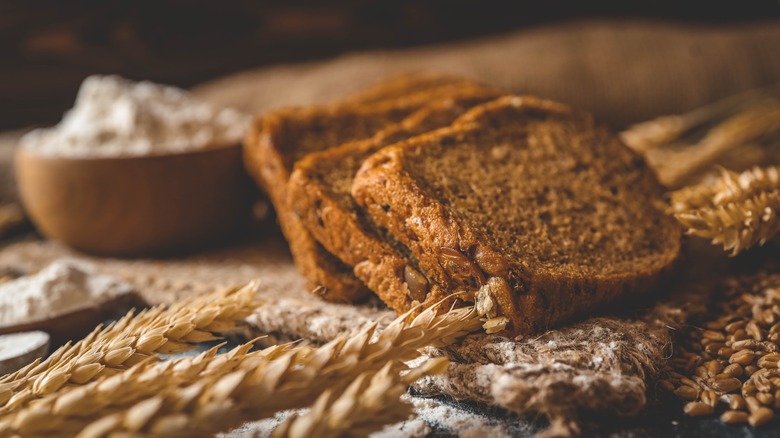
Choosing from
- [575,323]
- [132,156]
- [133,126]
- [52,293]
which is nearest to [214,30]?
[133,126]

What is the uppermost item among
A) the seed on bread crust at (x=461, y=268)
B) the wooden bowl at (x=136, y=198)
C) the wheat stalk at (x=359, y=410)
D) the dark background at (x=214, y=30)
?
the dark background at (x=214, y=30)

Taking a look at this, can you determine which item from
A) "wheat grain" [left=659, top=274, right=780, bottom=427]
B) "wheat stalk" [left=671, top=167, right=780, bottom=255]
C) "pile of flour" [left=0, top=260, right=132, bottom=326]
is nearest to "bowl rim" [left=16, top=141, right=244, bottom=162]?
"pile of flour" [left=0, top=260, right=132, bottom=326]

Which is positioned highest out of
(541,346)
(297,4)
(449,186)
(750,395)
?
(297,4)

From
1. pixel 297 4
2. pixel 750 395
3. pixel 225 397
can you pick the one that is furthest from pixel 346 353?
pixel 297 4

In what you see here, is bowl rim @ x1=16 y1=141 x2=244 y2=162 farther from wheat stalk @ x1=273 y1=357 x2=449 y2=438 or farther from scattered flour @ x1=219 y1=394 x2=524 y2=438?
wheat stalk @ x1=273 y1=357 x2=449 y2=438

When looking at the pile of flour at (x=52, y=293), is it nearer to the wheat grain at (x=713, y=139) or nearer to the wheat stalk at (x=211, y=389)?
the wheat stalk at (x=211, y=389)

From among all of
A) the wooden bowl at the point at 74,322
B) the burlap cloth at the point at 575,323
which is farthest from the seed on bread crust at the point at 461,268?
the wooden bowl at the point at 74,322

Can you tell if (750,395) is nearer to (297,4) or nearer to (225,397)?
(225,397)
